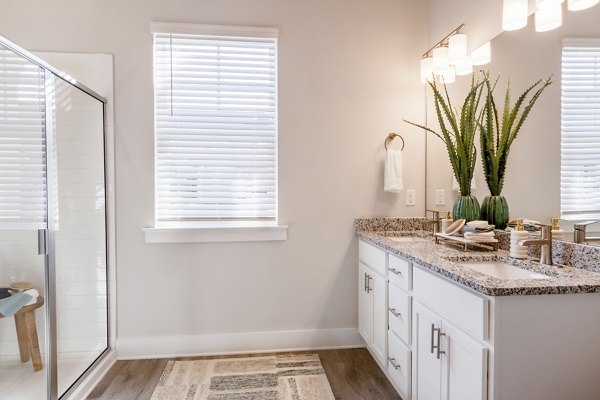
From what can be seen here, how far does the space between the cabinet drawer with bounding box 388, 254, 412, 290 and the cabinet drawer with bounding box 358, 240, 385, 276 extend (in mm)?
127

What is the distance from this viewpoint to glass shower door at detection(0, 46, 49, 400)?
6.04 feet

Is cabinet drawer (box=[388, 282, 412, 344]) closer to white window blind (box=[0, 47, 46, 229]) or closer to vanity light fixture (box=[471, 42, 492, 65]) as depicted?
vanity light fixture (box=[471, 42, 492, 65])

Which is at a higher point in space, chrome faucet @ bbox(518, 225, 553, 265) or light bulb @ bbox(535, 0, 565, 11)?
light bulb @ bbox(535, 0, 565, 11)

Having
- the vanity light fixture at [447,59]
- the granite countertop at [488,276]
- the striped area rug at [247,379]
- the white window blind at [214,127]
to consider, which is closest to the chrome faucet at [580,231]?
the granite countertop at [488,276]

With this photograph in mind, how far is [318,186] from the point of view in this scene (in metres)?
2.72

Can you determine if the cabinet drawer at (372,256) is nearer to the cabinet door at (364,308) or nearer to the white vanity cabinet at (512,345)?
the cabinet door at (364,308)

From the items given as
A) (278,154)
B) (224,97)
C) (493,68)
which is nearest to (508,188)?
(493,68)

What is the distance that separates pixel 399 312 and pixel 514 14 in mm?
1601

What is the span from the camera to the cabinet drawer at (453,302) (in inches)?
49.8

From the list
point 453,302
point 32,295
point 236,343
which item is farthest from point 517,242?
point 32,295

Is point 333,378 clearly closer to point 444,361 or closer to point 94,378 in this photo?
point 444,361

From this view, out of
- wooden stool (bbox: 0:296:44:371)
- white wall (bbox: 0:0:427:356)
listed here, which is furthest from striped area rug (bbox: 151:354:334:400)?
wooden stool (bbox: 0:296:44:371)

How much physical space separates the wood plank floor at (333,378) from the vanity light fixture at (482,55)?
1.98 m

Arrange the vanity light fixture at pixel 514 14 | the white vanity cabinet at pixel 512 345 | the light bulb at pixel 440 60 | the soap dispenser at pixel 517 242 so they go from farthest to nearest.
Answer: the light bulb at pixel 440 60 → the vanity light fixture at pixel 514 14 → the soap dispenser at pixel 517 242 → the white vanity cabinet at pixel 512 345
